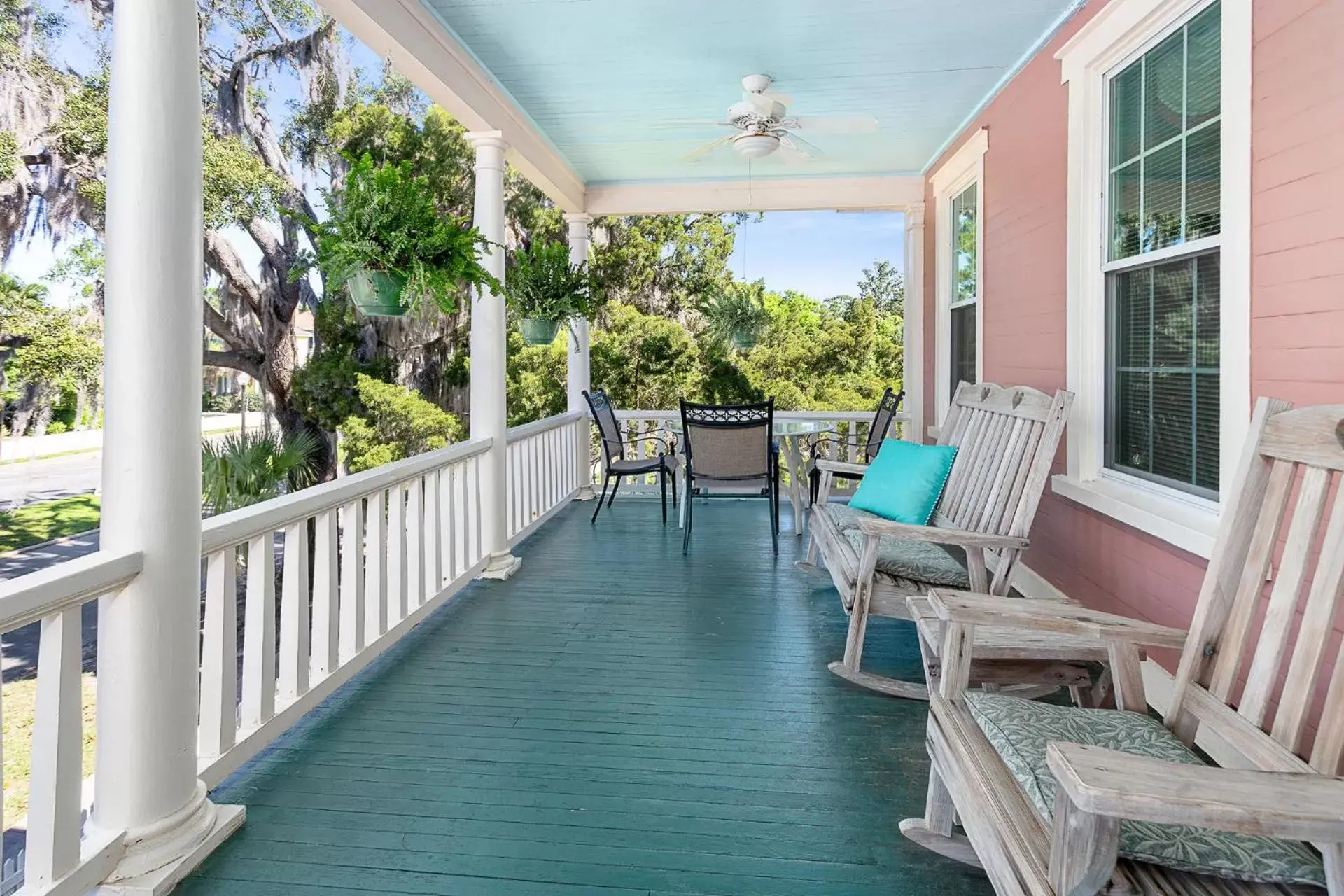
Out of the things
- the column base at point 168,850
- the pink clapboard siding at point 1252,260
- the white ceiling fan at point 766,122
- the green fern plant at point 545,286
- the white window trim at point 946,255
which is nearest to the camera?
the column base at point 168,850

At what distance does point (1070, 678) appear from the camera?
232 centimetres

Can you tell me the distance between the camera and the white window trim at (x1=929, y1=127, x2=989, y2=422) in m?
4.86

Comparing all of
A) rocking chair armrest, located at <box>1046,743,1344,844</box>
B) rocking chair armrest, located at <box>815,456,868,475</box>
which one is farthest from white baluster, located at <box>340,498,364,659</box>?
rocking chair armrest, located at <box>1046,743,1344,844</box>

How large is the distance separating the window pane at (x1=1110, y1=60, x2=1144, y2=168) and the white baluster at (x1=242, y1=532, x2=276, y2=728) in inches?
128

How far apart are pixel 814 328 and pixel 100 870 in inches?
538

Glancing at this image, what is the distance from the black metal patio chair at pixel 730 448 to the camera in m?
4.94

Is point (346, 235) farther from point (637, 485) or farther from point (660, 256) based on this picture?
point (660, 256)

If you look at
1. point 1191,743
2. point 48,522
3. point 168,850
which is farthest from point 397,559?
point 48,522

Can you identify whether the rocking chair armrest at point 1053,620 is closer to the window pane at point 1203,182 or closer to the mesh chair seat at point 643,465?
the window pane at point 1203,182

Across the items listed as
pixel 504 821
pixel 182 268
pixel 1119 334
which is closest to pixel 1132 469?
pixel 1119 334

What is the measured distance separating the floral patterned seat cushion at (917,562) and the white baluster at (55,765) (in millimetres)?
2181

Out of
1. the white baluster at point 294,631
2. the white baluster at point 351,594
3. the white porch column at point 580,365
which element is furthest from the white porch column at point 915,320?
the white baluster at point 294,631

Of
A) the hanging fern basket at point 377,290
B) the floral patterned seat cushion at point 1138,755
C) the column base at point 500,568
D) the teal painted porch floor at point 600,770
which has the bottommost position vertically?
the teal painted porch floor at point 600,770

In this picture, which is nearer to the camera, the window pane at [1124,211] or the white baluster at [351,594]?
the white baluster at [351,594]
